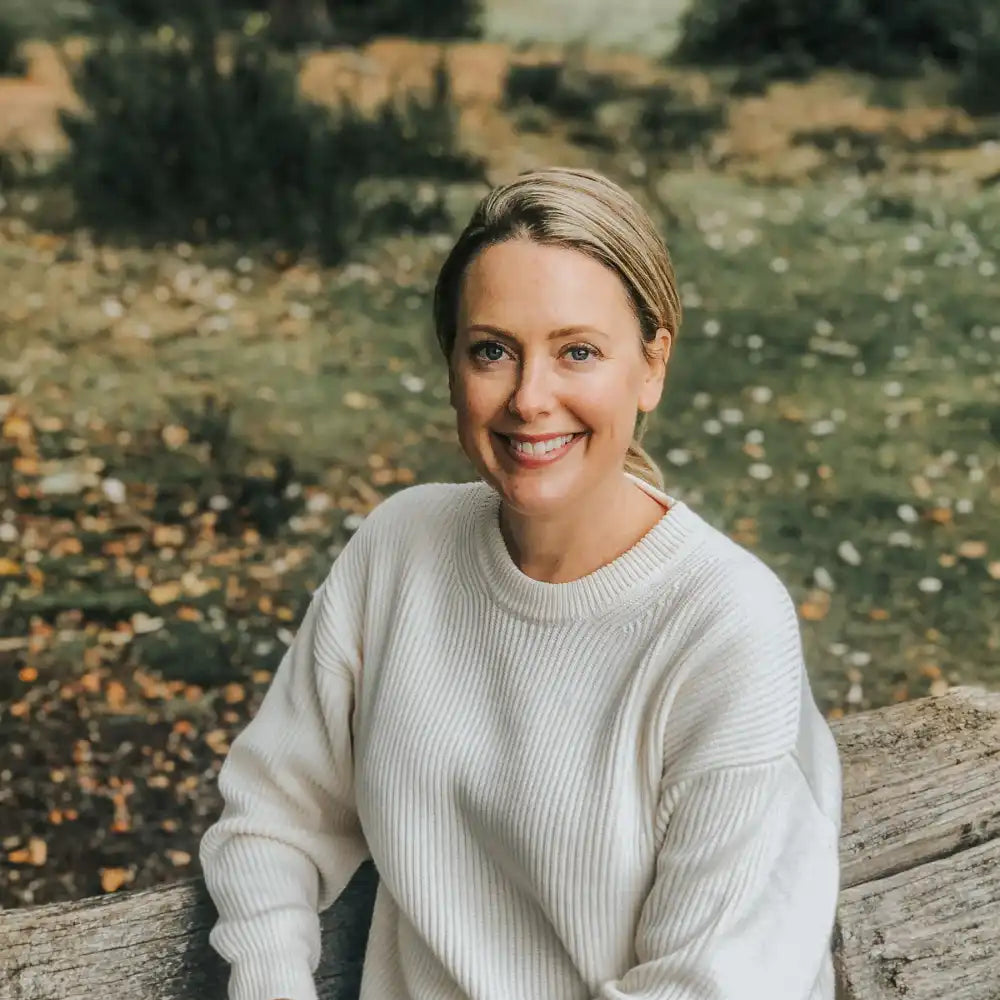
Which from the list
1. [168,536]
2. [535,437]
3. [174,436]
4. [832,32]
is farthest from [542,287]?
[832,32]

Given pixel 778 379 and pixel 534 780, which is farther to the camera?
pixel 778 379

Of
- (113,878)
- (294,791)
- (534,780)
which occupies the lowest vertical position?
(113,878)

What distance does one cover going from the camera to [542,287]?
4.87ft

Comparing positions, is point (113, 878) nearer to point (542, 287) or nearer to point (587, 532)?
point (587, 532)

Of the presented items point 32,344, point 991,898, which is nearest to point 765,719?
point 991,898

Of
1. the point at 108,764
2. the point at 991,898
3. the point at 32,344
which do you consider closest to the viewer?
the point at 991,898

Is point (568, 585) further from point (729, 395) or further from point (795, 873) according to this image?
point (729, 395)

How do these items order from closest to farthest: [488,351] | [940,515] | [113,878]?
1. [488,351]
2. [113,878]
3. [940,515]

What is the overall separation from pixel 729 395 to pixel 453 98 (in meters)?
1.65

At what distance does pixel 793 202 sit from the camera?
543cm

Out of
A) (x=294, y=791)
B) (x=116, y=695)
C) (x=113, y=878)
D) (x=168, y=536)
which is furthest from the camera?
(x=168, y=536)

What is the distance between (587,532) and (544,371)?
221 millimetres

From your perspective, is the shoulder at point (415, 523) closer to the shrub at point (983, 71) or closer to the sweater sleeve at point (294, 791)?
the sweater sleeve at point (294, 791)

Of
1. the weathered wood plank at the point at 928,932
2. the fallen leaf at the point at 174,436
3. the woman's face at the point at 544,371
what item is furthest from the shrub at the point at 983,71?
the woman's face at the point at 544,371
